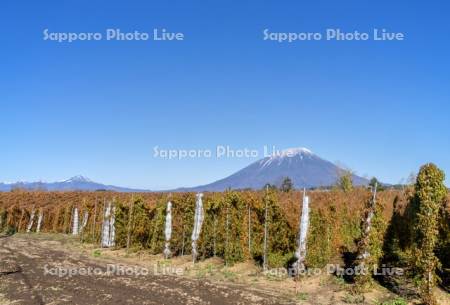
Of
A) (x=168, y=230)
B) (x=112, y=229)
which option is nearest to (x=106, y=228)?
(x=112, y=229)

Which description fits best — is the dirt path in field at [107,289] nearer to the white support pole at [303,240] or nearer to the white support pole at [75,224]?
the white support pole at [303,240]

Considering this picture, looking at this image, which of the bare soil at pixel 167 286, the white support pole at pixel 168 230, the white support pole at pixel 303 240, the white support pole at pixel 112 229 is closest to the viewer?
the bare soil at pixel 167 286

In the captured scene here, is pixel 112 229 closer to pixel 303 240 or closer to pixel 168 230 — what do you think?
pixel 168 230

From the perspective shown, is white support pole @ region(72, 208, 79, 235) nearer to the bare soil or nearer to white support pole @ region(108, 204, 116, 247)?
white support pole @ region(108, 204, 116, 247)

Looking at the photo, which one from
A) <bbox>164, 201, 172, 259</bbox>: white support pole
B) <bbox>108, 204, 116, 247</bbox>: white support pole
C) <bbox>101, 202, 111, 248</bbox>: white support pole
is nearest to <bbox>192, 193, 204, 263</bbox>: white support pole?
<bbox>164, 201, 172, 259</bbox>: white support pole

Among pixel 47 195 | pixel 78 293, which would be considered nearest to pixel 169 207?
pixel 78 293

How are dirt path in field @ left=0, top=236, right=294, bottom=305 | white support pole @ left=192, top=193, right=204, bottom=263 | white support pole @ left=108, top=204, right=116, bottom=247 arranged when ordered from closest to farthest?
1. dirt path in field @ left=0, top=236, right=294, bottom=305
2. white support pole @ left=192, top=193, right=204, bottom=263
3. white support pole @ left=108, top=204, right=116, bottom=247

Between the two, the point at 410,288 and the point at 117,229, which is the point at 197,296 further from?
the point at 117,229

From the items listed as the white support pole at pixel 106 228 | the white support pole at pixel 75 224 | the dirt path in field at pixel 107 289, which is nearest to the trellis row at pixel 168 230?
the dirt path in field at pixel 107 289

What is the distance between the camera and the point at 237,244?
21.7 meters

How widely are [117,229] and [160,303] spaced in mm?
16256

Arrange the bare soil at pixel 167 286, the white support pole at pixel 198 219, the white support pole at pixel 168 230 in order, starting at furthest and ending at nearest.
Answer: the white support pole at pixel 168 230 → the white support pole at pixel 198 219 → the bare soil at pixel 167 286

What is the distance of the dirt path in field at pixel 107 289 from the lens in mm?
14070

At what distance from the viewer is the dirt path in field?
46.2 ft
